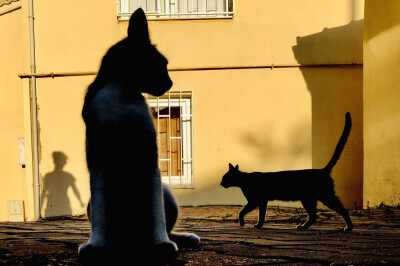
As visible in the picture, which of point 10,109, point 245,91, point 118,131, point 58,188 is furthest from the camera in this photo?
point 10,109

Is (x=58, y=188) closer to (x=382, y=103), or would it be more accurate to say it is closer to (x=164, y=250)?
(x=382, y=103)

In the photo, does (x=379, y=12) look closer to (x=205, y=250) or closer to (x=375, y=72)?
(x=375, y=72)

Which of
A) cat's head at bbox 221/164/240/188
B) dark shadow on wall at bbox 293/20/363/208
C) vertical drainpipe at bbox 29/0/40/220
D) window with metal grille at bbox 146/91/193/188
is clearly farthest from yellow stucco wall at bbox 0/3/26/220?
dark shadow on wall at bbox 293/20/363/208

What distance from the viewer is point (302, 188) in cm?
494

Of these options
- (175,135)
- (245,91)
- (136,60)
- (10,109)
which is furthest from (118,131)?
(10,109)

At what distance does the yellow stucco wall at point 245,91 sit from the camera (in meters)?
8.47

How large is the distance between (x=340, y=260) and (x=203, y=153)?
6241 millimetres

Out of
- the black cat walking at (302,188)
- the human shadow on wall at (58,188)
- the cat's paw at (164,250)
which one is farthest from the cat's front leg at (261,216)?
the human shadow on wall at (58,188)

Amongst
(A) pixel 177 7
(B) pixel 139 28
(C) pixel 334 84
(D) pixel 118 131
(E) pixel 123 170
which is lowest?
(E) pixel 123 170

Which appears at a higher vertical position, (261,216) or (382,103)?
(382,103)

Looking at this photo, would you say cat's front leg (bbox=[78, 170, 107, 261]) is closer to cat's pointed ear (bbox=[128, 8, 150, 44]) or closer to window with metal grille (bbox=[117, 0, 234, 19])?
cat's pointed ear (bbox=[128, 8, 150, 44])

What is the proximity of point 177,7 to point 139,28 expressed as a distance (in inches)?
274

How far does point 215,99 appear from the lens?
8.58m

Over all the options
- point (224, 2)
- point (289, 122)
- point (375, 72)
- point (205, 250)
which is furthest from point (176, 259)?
point (224, 2)
